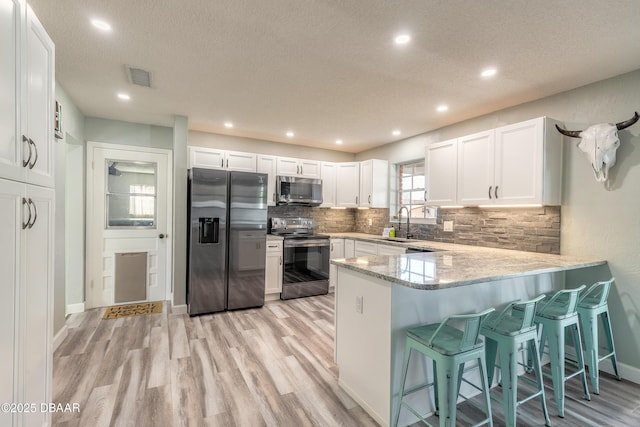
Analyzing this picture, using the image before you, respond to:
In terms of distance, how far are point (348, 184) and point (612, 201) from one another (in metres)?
3.35

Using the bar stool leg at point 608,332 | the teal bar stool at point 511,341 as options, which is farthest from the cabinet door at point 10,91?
the bar stool leg at point 608,332

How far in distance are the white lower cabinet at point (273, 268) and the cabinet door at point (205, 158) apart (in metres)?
1.34

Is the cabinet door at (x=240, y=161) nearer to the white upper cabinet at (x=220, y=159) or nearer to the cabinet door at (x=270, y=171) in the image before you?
the white upper cabinet at (x=220, y=159)

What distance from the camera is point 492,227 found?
3373mm

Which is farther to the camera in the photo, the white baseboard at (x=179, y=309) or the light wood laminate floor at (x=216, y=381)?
the white baseboard at (x=179, y=309)

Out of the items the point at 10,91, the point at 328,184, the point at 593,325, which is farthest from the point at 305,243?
the point at 10,91

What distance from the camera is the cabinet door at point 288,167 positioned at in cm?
468

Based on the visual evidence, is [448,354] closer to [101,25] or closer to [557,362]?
[557,362]

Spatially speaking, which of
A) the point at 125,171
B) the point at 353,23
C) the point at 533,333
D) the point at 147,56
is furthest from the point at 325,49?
the point at 125,171

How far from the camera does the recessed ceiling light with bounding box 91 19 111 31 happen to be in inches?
75.0

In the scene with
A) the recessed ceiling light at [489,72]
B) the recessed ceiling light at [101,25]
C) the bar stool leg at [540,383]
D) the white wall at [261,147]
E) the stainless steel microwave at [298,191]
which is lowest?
the bar stool leg at [540,383]

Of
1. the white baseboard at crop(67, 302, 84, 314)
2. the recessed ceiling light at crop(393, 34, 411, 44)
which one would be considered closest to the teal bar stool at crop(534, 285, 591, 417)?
the recessed ceiling light at crop(393, 34, 411, 44)

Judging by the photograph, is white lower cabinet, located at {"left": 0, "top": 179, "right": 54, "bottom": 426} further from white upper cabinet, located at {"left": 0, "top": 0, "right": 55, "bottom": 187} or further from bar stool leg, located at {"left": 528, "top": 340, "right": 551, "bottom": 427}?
bar stool leg, located at {"left": 528, "top": 340, "right": 551, "bottom": 427}

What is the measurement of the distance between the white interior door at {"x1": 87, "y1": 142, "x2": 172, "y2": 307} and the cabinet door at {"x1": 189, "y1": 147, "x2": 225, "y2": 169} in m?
0.48
